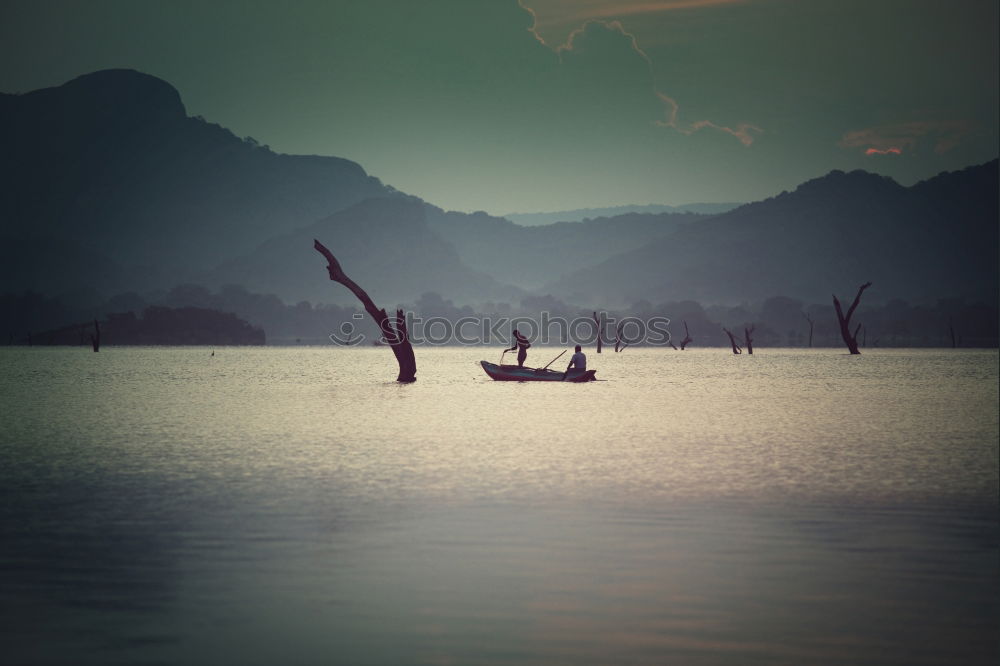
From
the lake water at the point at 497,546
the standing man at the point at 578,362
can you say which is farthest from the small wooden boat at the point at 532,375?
the lake water at the point at 497,546

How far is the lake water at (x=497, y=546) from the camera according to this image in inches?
355

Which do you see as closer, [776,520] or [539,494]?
[776,520]

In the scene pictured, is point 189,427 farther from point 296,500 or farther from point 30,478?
point 296,500

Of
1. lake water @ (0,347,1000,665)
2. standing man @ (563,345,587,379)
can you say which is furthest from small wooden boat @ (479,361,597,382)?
lake water @ (0,347,1000,665)

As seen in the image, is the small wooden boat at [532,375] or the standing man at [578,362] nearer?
the standing man at [578,362]

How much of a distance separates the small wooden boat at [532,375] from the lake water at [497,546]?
26769 mm

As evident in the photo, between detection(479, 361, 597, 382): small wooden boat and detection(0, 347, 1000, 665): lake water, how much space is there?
87.8 ft

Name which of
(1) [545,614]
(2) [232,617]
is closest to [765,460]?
(1) [545,614]

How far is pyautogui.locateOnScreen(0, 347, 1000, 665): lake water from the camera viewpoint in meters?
9.02

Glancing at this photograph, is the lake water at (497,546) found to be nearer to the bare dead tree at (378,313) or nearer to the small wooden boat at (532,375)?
the bare dead tree at (378,313)

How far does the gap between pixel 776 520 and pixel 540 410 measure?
2342 centimetres

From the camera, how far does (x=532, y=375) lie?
5762cm

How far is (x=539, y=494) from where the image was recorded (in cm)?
1747

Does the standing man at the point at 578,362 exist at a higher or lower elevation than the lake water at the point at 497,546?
higher
